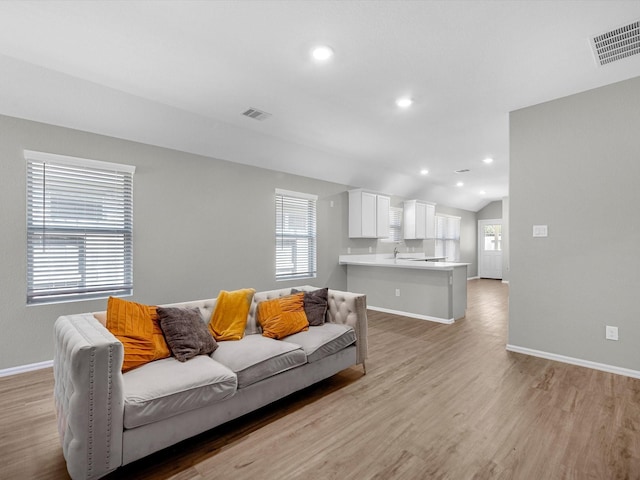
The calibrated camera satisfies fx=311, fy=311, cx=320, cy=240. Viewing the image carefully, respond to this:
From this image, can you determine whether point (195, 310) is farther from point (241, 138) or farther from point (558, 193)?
point (558, 193)

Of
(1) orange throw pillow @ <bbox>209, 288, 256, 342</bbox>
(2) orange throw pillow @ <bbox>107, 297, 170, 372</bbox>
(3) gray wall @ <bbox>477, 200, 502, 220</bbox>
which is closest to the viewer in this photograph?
(2) orange throw pillow @ <bbox>107, 297, 170, 372</bbox>

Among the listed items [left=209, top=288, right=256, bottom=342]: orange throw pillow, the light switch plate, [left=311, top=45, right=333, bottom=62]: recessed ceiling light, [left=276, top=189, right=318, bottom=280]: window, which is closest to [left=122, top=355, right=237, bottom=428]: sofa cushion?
[left=209, top=288, right=256, bottom=342]: orange throw pillow

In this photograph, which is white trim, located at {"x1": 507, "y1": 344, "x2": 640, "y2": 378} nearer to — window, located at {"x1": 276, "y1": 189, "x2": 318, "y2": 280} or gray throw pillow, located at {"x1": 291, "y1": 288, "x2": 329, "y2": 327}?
gray throw pillow, located at {"x1": 291, "y1": 288, "x2": 329, "y2": 327}

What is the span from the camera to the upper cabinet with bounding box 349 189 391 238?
6500mm

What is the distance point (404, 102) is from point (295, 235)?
2.98 meters

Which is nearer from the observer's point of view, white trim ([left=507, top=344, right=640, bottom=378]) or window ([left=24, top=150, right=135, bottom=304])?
white trim ([left=507, top=344, right=640, bottom=378])

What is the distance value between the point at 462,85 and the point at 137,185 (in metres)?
3.88

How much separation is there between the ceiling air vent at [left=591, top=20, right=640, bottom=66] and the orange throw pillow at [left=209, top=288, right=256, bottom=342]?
3.62m

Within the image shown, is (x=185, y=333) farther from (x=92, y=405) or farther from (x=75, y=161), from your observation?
(x=75, y=161)

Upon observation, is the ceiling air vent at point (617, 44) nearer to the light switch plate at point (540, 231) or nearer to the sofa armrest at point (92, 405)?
the light switch plate at point (540, 231)

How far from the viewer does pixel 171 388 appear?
6.01 ft

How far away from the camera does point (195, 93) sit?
3314 millimetres

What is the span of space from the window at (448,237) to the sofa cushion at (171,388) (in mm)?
8505

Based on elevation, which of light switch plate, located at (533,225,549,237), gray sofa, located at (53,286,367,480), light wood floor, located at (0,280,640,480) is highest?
light switch plate, located at (533,225,549,237)
